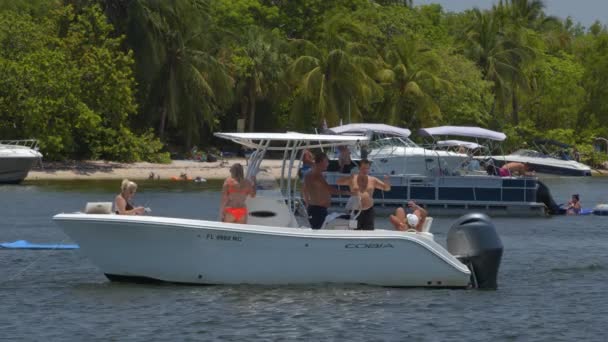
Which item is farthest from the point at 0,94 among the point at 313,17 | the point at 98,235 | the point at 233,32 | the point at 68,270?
the point at 98,235

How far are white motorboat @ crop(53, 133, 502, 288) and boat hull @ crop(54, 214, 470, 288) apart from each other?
1cm

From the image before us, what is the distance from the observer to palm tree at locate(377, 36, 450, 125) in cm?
6775

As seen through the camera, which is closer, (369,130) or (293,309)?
(293,309)

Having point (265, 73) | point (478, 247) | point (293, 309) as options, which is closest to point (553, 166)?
point (265, 73)

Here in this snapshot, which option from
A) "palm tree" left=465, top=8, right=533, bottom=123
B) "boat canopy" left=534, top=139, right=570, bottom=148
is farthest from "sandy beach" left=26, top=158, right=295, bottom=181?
"palm tree" left=465, top=8, right=533, bottom=123

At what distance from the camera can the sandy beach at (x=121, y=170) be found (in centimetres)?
5587

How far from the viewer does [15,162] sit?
4984cm

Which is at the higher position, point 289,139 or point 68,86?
point 68,86

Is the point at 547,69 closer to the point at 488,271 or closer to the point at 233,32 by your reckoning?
the point at 233,32

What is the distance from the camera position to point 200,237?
60.3 ft

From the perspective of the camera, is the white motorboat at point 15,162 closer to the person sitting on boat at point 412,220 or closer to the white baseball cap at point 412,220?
the person sitting on boat at point 412,220

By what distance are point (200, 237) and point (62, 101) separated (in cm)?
3924

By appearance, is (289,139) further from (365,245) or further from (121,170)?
(121,170)

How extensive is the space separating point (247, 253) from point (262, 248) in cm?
25
